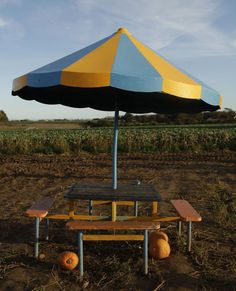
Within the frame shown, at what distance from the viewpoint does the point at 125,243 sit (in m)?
4.91

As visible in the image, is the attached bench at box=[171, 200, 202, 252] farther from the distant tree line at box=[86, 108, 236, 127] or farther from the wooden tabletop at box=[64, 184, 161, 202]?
the distant tree line at box=[86, 108, 236, 127]

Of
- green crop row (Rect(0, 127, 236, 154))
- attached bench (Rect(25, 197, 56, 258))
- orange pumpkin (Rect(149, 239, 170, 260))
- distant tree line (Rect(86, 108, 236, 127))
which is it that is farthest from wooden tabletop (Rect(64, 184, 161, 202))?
distant tree line (Rect(86, 108, 236, 127))

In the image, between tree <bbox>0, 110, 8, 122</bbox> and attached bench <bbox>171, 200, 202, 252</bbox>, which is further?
tree <bbox>0, 110, 8, 122</bbox>

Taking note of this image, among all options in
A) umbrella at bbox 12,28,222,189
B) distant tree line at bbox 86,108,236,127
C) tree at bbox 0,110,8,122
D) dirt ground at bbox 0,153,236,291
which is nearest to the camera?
umbrella at bbox 12,28,222,189

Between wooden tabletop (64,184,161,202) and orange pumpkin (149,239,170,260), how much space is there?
1.62 ft

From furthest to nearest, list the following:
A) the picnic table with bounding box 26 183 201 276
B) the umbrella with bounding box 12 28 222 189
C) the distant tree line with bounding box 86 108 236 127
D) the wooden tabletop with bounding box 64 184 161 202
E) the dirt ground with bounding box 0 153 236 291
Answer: the distant tree line with bounding box 86 108 236 127 → the wooden tabletop with bounding box 64 184 161 202 → the picnic table with bounding box 26 183 201 276 → the dirt ground with bounding box 0 153 236 291 → the umbrella with bounding box 12 28 222 189

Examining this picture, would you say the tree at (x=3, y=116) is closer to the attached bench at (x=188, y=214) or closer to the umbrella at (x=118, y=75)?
the umbrella at (x=118, y=75)

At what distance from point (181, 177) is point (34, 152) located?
25.8 ft

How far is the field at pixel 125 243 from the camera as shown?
3863 millimetres

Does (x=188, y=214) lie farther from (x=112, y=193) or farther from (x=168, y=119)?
(x=168, y=119)

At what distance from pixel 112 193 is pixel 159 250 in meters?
0.82

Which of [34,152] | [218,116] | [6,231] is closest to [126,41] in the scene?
[6,231]

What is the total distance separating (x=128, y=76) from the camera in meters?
3.42

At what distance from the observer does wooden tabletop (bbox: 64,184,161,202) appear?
4339mm
